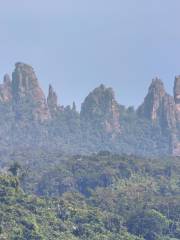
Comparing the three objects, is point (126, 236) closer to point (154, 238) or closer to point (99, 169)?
point (154, 238)

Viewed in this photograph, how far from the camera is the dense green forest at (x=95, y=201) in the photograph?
379 ft

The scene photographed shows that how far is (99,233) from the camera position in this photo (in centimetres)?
11762

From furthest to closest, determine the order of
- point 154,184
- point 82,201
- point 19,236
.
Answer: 1. point 154,184
2. point 82,201
3. point 19,236

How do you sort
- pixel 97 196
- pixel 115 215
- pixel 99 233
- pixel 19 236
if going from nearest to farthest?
pixel 19 236
pixel 99 233
pixel 115 215
pixel 97 196

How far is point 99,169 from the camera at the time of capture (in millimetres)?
168250

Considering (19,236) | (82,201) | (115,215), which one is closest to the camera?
(19,236)

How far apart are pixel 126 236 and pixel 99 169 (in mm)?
49259

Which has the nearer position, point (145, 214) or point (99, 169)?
point (145, 214)

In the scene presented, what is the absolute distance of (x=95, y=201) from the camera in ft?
470

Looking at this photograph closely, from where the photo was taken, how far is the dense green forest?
379 feet

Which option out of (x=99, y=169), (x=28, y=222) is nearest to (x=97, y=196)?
(x=99, y=169)

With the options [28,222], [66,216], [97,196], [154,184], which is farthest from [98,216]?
[154,184]

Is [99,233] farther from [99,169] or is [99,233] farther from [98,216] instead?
[99,169]

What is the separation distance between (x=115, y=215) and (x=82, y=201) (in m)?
12.0
